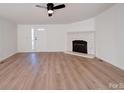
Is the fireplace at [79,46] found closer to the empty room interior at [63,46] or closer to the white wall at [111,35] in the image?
the empty room interior at [63,46]

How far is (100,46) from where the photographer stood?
21.3 feet

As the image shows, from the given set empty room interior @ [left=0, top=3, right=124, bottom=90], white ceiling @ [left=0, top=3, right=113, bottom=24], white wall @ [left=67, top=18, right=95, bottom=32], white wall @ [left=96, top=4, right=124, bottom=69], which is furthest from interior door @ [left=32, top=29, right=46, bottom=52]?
white wall @ [left=96, top=4, right=124, bottom=69]

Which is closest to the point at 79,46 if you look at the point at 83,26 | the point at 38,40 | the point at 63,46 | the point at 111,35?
the point at 83,26

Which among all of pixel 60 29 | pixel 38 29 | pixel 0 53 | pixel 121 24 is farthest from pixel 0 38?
pixel 121 24

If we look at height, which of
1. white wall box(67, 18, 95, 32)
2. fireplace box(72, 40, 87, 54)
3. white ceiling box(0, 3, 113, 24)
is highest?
white ceiling box(0, 3, 113, 24)

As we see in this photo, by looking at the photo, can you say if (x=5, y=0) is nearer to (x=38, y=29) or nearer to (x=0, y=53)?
(x=0, y=53)

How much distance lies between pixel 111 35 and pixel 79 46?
11.9 ft

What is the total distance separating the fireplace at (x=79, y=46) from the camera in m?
8.26

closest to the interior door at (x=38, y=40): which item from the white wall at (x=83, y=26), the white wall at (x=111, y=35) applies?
the white wall at (x=83, y=26)

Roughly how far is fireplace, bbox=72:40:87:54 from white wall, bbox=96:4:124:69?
147cm

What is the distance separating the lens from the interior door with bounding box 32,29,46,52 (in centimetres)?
1028

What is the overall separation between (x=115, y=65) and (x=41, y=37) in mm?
6527

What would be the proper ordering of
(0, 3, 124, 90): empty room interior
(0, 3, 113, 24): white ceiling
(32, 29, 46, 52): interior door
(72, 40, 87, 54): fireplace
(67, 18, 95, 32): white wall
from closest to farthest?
(0, 3, 124, 90): empty room interior < (0, 3, 113, 24): white ceiling < (67, 18, 95, 32): white wall < (72, 40, 87, 54): fireplace < (32, 29, 46, 52): interior door

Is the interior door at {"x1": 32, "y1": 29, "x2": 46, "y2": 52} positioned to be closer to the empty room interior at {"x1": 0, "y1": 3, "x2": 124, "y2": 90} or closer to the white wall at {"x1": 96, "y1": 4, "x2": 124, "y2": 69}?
the empty room interior at {"x1": 0, "y1": 3, "x2": 124, "y2": 90}
